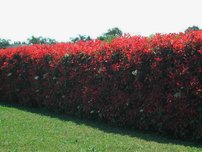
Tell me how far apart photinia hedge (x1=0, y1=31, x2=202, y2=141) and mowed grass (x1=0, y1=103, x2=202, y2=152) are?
45cm

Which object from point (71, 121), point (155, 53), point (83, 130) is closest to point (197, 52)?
point (155, 53)

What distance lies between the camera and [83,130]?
34.3ft

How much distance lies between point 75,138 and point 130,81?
2338 mm

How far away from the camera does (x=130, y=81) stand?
35.0 feet

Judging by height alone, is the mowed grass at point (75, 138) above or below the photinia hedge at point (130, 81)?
below

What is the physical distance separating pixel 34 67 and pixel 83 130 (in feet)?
18.6

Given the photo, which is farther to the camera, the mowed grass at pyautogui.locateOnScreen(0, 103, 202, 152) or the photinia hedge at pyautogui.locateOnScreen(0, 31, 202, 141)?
the photinia hedge at pyautogui.locateOnScreen(0, 31, 202, 141)

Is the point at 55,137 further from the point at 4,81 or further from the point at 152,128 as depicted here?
the point at 4,81

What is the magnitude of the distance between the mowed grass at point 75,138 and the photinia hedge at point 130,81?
45 cm

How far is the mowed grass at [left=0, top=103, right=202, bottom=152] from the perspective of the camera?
27.1ft

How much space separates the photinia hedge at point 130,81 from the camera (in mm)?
9227

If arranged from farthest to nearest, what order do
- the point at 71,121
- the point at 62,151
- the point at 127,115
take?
1. the point at 71,121
2. the point at 127,115
3. the point at 62,151

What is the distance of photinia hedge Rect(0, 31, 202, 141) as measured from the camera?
9.23 metres

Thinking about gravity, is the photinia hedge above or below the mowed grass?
above
